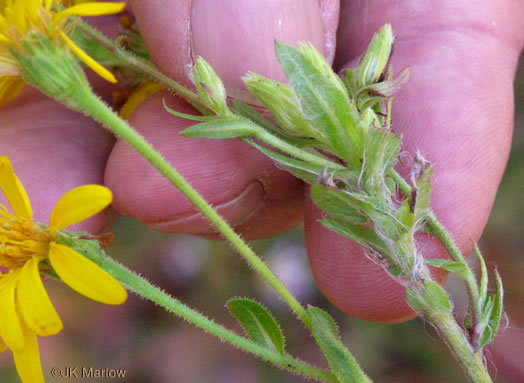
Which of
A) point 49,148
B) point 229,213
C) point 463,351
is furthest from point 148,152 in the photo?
point 49,148

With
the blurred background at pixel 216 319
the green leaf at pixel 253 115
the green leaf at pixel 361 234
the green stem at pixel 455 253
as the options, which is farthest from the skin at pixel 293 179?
the blurred background at pixel 216 319

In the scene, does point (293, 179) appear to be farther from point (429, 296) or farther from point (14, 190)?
point (14, 190)

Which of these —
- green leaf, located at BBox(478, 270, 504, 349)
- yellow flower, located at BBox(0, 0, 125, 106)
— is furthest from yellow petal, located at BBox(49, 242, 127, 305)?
green leaf, located at BBox(478, 270, 504, 349)

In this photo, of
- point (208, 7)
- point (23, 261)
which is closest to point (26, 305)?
point (23, 261)

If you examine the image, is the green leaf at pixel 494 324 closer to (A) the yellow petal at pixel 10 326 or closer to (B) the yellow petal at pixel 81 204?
(B) the yellow petal at pixel 81 204

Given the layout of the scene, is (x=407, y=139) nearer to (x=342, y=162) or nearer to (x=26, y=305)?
(x=342, y=162)

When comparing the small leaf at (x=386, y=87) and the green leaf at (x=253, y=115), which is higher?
the small leaf at (x=386, y=87)
